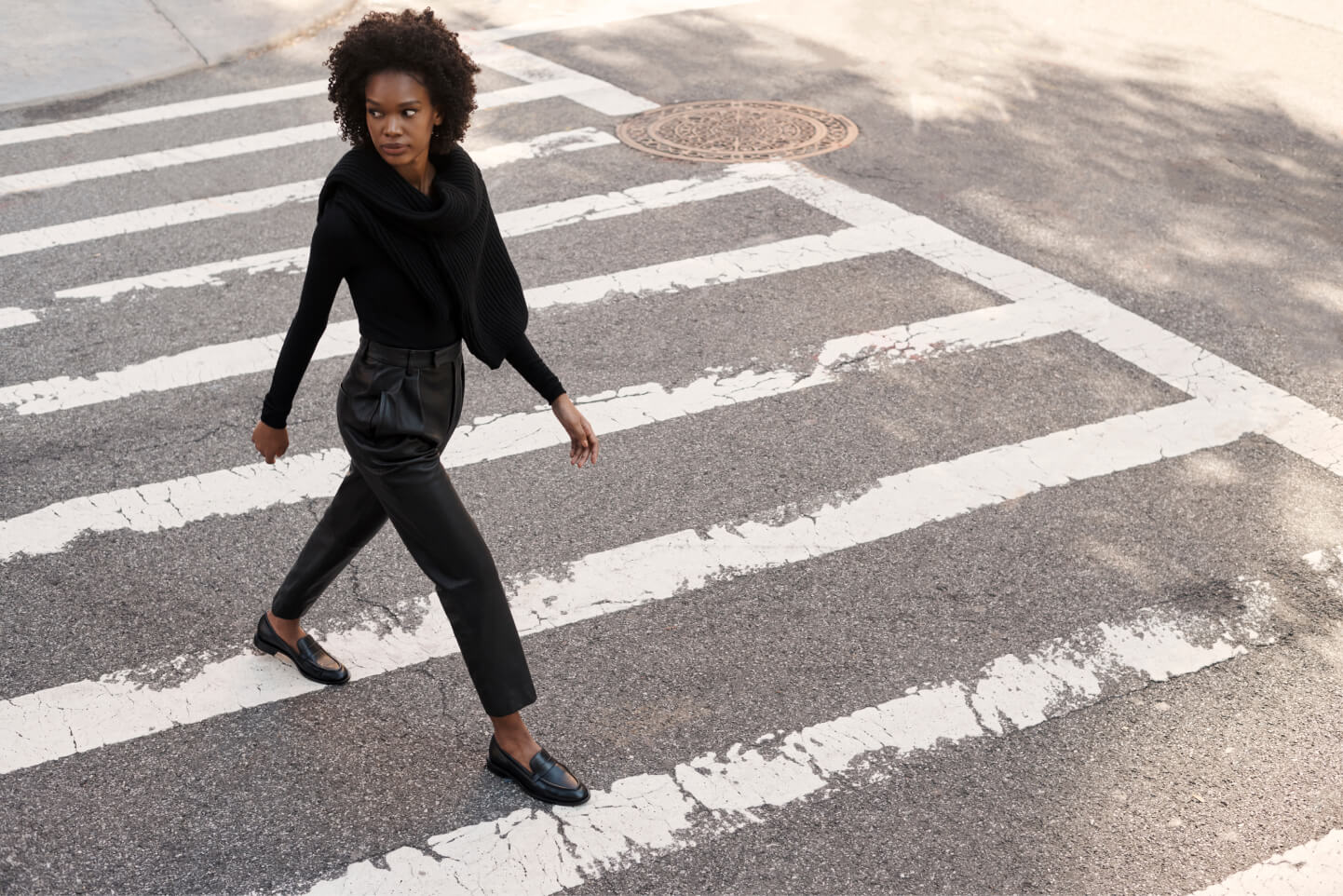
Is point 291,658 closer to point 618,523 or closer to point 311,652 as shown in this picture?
point 311,652

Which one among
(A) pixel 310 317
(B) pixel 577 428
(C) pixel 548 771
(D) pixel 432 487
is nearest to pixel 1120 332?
(B) pixel 577 428

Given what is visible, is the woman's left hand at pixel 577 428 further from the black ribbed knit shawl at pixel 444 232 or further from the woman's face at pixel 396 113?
the woman's face at pixel 396 113

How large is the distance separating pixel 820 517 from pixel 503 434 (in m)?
1.51

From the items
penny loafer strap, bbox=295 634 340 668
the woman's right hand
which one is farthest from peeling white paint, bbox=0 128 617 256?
the woman's right hand

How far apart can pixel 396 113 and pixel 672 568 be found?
2.11 meters

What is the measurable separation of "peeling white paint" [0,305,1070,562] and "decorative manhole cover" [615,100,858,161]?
Result: 2.85 m

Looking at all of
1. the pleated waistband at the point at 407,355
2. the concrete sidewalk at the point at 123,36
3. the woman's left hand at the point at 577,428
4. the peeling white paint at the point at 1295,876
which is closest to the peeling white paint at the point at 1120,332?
the peeling white paint at the point at 1295,876

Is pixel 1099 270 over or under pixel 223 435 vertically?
over

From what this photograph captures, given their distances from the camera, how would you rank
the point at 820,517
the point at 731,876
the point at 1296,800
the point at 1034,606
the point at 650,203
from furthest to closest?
the point at 650,203 < the point at 820,517 < the point at 1034,606 < the point at 1296,800 < the point at 731,876

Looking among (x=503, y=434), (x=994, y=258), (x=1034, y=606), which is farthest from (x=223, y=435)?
(x=994, y=258)

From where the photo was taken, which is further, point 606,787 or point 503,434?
point 503,434

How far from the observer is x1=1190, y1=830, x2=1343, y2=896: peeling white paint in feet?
11.5

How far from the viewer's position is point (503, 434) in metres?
5.86

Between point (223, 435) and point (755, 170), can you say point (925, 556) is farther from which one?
point (755, 170)
